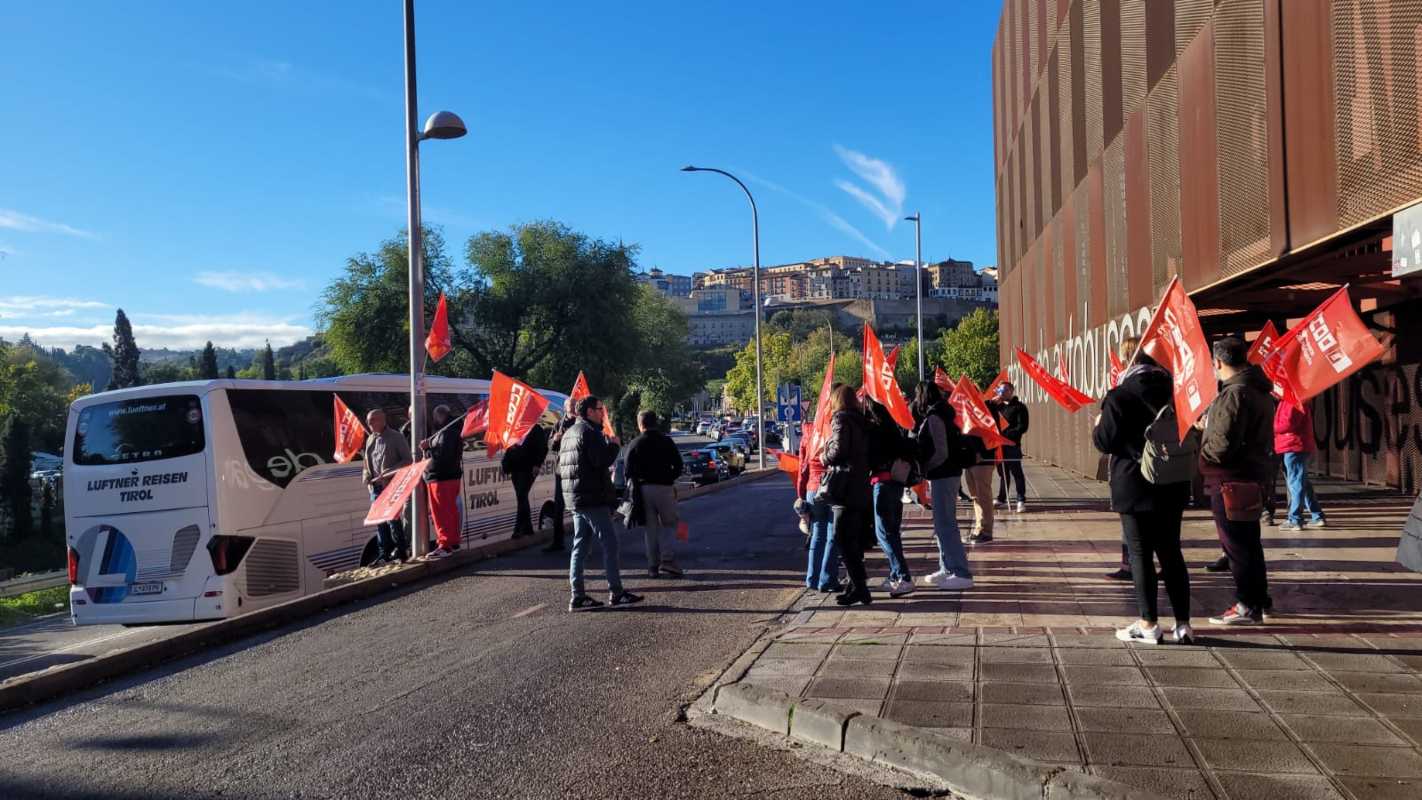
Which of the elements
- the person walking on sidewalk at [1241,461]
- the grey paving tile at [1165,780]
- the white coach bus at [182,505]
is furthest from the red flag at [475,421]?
the grey paving tile at [1165,780]

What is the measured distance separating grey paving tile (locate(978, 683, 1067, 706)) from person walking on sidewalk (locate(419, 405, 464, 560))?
7.64 m

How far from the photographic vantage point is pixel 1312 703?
15.9 ft

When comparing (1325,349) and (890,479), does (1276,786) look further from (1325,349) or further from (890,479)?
(1325,349)

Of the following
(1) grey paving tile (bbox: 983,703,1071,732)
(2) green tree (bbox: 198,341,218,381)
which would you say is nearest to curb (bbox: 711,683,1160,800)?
(1) grey paving tile (bbox: 983,703,1071,732)

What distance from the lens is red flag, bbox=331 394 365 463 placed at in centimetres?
1198

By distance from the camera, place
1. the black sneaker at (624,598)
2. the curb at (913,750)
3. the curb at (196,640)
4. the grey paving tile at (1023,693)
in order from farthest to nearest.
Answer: the black sneaker at (624,598), the curb at (196,640), the grey paving tile at (1023,693), the curb at (913,750)

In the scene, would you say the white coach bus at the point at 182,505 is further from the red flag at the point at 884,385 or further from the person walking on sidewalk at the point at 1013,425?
the person walking on sidewalk at the point at 1013,425

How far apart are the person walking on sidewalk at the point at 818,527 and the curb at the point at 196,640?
4.31 meters

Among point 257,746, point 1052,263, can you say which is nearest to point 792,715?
point 257,746

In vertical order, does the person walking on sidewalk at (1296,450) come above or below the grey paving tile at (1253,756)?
above

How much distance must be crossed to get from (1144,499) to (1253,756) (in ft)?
6.63

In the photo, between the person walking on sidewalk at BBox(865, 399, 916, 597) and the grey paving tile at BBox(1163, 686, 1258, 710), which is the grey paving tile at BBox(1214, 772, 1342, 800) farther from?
the person walking on sidewalk at BBox(865, 399, 916, 597)

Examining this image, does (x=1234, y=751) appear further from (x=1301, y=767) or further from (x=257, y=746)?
(x=257, y=746)

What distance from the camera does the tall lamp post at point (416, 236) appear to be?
1173 centimetres
